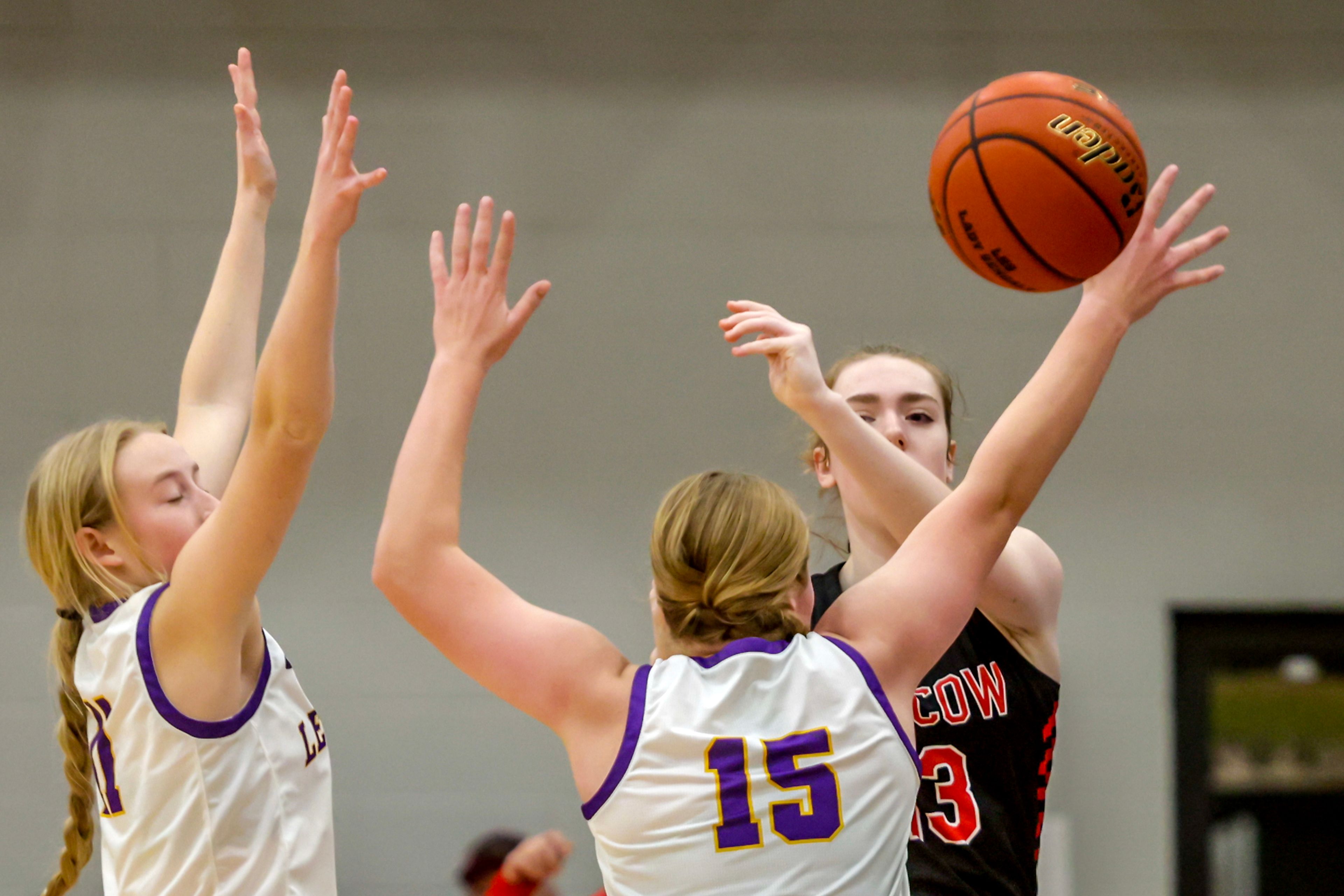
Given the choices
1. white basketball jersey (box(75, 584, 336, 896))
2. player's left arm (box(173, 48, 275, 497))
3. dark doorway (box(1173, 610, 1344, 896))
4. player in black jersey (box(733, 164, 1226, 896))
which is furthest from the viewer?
dark doorway (box(1173, 610, 1344, 896))

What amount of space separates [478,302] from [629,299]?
9.80ft

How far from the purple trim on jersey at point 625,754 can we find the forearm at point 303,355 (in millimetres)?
524

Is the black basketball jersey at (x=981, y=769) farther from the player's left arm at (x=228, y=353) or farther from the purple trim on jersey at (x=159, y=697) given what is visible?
the player's left arm at (x=228, y=353)

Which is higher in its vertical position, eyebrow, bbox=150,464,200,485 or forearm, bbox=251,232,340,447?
forearm, bbox=251,232,340,447

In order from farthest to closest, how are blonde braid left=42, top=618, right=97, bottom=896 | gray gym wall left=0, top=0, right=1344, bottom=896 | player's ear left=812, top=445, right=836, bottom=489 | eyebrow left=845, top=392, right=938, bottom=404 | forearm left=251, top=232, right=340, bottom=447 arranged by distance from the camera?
gray gym wall left=0, top=0, right=1344, bottom=896, player's ear left=812, top=445, right=836, bottom=489, eyebrow left=845, top=392, right=938, bottom=404, blonde braid left=42, top=618, right=97, bottom=896, forearm left=251, top=232, right=340, bottom=447

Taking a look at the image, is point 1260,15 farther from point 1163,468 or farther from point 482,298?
point 482,298

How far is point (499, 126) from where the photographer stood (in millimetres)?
4699

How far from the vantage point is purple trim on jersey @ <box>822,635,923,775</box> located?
1565 millimetres

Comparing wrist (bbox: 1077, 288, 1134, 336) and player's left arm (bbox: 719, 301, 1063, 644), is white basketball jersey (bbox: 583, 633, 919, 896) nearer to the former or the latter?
player's left arm (bbox: 719, 301, 1063, 644)

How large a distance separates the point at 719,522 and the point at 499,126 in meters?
3.42

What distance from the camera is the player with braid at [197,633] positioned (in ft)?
5.41

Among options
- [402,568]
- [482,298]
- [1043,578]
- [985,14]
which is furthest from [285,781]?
[985,14]

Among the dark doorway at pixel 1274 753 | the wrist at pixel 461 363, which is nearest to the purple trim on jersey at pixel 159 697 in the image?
the wrist at pixel 461 363

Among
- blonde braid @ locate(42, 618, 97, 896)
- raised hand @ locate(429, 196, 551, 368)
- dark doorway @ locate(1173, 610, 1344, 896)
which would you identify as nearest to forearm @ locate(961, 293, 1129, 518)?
raised hand @ locate(429, 196, 551, 368)
